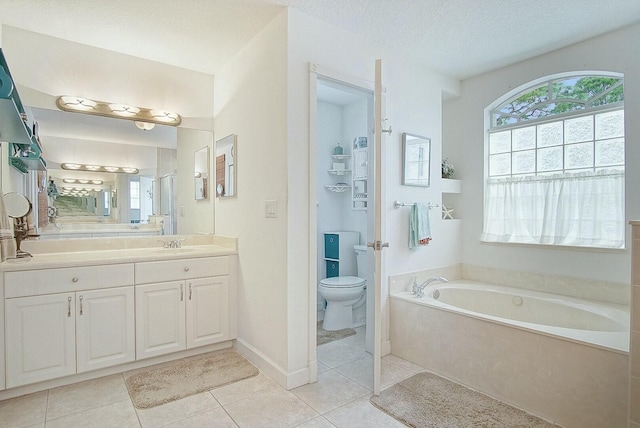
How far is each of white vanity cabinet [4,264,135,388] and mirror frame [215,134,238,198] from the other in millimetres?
987

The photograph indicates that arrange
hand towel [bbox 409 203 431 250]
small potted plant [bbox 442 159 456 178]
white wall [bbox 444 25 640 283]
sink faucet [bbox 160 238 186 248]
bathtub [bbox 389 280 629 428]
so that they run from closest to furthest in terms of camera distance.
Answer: bathtub [bbox 389 280 629 428] → white wall [bbox 444 25 640 283] → hand towel [bbox 409 203 431 250] → sink faucet [bbox 160 238 186 248] → small potted plant [bbox 442 159 456 178]

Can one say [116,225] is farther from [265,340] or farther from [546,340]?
[546,340]

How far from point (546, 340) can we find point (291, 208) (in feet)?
5.43

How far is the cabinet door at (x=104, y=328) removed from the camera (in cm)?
224

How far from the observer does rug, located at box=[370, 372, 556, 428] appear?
1876mm

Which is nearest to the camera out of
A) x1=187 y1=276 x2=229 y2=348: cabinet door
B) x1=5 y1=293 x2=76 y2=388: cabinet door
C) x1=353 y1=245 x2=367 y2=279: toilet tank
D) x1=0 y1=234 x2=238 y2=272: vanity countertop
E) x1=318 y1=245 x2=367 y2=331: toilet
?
x1=5 y1=293 x2=76 y2=388: cabinet door

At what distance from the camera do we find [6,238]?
2141 millimetres

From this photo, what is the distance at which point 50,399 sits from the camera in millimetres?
2105

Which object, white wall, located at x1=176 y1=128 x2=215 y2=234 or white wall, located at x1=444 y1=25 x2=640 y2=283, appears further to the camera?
white wall, located at x1=176 y1=128 x2=215 y2=234

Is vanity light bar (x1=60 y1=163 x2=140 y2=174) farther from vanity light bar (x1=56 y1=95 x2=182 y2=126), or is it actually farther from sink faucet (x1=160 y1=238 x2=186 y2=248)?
sink faucet (x1=160 y1=238 x2=186 y2=248)

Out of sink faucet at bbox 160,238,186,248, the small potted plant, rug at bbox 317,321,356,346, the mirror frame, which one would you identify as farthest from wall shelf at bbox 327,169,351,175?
sink faucet at bbox 160,238,186,248

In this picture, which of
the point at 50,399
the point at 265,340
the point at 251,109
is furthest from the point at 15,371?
the point at 251,109

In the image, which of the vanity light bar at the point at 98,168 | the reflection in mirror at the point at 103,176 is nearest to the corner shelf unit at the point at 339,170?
the reflection in mirror at the point at 103,176

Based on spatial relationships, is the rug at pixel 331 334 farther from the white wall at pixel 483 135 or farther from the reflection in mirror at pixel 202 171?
the reflection in mirror at pixel 202 171
